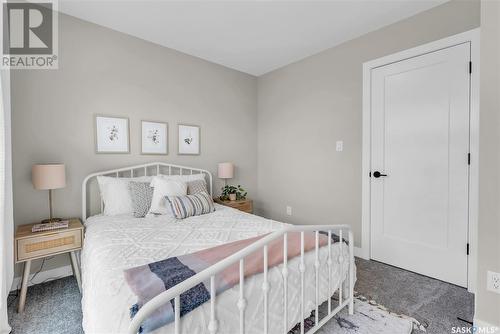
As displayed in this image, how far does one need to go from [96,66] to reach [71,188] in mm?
1270

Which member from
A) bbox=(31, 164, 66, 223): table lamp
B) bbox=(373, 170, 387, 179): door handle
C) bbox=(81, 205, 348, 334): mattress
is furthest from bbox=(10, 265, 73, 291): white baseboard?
bbox=(373, 170, 387, 179): door handle

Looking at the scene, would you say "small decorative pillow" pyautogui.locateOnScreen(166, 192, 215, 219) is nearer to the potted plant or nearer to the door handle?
the potted plant

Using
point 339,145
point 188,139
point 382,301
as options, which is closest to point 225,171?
point 188,139

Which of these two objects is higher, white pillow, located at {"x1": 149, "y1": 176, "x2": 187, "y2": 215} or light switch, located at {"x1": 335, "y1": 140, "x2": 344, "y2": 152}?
light switch, located at {"x1": 335, "y1": 140, "x2": 344, "y2": 152}

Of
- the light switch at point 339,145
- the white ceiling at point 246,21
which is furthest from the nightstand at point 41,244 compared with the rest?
the light switch at point 339,145

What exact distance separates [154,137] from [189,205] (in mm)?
1092

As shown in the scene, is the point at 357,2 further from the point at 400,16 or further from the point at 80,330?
the point at 80,330

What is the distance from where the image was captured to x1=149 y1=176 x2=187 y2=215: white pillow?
91.9 inches

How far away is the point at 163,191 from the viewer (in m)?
2.41

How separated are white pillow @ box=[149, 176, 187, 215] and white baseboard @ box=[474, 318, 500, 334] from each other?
2386 millimetres

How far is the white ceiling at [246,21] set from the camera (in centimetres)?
222

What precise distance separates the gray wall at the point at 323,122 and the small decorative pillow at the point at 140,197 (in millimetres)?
1971

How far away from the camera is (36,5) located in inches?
87.1

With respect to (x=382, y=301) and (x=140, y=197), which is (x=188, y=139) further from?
(x=382, y=301)
